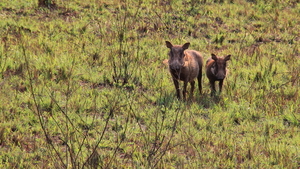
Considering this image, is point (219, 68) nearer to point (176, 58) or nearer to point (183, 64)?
point (183, 64)

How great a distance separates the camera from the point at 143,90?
8469 mm

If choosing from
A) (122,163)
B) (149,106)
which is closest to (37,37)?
(149,106)

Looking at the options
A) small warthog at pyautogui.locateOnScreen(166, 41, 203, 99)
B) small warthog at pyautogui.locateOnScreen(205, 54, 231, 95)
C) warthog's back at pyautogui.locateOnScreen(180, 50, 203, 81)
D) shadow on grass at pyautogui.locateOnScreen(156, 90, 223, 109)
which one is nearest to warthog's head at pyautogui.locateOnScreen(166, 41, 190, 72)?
small warthog at pyautogui.locateOnScreen(166, 41, 203, 99)

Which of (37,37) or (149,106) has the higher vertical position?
(37,37)

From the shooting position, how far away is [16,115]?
686cm

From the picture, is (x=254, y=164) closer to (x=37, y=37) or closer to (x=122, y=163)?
(x=122, y=163)

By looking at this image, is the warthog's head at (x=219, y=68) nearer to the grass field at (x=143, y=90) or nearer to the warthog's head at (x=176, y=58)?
the grass field at (x=143, y=90)

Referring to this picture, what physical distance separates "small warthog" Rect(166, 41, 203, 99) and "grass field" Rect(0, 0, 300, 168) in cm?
37

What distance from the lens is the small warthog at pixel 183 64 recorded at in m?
7.85

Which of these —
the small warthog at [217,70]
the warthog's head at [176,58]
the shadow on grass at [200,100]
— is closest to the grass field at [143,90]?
the shadow on grass at [200,100]

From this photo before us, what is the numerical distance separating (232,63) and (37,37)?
420 cm

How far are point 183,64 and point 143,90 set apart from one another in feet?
3.13

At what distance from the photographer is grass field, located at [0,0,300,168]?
5922 mm

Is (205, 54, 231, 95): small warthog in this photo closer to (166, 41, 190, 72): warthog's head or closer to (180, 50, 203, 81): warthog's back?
(180, 50, 203, 81): warthog's back
